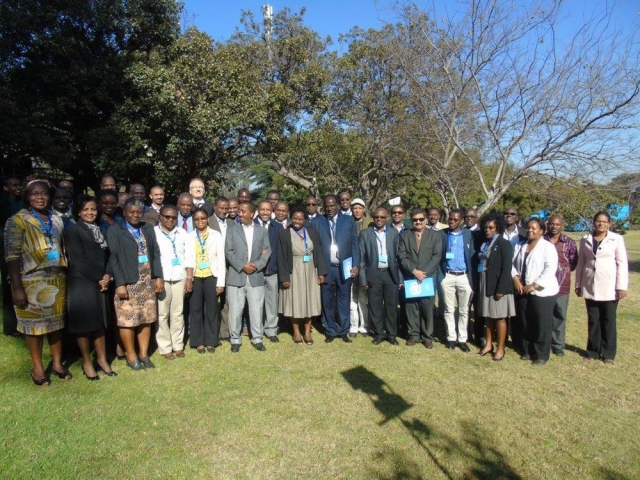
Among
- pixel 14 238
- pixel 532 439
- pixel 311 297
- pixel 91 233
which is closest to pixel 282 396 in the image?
pixel 311 297

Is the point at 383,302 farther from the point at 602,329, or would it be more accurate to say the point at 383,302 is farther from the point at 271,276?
the point at 602,329

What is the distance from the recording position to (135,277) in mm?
4891

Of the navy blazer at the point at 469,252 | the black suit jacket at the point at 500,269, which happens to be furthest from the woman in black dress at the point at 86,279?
the black suit jacket at the point at 500,269

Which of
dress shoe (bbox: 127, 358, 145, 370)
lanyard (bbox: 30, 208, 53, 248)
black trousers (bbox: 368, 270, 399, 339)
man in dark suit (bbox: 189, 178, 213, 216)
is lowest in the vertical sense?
dress shoe (bbox: 127, 358, 145, 370)

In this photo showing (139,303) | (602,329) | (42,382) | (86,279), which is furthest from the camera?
(602,329)

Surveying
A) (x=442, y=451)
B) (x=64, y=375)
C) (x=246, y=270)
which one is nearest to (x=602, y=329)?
(x=442, y=451)

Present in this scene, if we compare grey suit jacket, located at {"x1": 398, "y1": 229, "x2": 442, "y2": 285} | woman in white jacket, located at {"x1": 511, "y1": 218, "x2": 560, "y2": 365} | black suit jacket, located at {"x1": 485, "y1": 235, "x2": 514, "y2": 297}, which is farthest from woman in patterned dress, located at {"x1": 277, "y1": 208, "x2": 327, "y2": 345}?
woman in white jacket, located at {"x1": 511, "y1": 218, "x2": 560, "y2": 365}

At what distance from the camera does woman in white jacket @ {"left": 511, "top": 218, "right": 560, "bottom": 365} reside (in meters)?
5.44

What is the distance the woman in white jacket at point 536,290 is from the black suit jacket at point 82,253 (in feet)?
16.1

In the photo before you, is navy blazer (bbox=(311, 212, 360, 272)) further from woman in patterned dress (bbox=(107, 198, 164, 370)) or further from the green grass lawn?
woman in patterned dress (bbox=(107, 198, 164, 370))

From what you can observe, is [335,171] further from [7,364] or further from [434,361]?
[7,364]

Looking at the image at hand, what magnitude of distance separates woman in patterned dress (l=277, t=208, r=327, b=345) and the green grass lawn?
728mm

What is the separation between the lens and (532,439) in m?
3.76

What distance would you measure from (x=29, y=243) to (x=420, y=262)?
4.52 m
